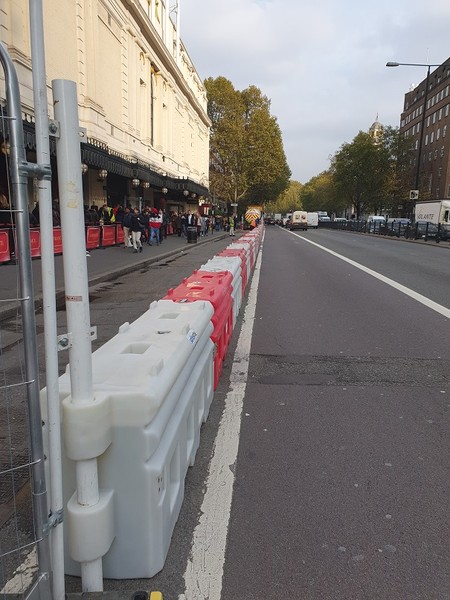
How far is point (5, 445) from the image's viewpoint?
3.39m

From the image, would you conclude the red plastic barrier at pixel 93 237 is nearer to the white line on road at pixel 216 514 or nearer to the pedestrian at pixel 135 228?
the pedestrian at pixel 135 228

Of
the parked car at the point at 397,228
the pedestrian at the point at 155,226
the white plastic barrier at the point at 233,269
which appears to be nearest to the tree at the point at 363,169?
the parked car at the point at 397,228

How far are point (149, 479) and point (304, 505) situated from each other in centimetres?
112

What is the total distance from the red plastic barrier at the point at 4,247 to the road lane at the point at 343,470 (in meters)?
8.19

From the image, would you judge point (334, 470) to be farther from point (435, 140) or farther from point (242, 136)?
point (435, 140)

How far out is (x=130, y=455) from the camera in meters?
1.99

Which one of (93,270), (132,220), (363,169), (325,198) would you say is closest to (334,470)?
(93,270)

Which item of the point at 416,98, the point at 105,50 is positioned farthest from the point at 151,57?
the point at 416,98

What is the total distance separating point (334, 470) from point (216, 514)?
889mm

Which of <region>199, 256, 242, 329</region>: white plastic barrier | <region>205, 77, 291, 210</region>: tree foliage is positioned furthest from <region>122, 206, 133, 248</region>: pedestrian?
<region>205, 77, 291, 210</region>: tree foliage

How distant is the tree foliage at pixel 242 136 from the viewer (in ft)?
193

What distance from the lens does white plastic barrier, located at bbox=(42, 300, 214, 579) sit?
190 centimetres

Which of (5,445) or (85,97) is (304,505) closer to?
(5,445)

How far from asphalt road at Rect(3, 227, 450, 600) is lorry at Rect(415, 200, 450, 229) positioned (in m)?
30.5
